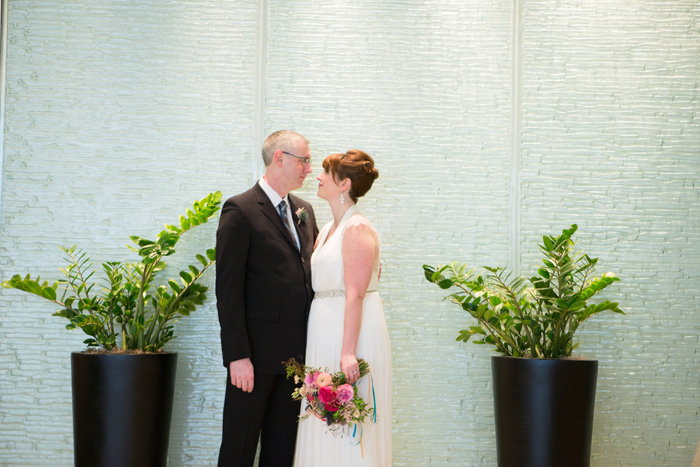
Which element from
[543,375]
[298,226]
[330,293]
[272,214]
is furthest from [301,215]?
[543,375]

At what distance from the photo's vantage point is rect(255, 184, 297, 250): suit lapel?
298 cm

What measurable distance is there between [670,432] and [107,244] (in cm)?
321

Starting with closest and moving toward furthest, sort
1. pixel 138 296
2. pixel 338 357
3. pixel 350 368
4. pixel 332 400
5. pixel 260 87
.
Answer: pixel 332 400 → pixel 350 368 → pixel 338 357 → pixel 138 296 → pixel 260 87

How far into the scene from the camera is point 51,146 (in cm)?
361

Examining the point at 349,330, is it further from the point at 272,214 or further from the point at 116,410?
the point at 116,410

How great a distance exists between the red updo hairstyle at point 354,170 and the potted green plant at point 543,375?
23.0 inches

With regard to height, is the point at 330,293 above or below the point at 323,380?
above

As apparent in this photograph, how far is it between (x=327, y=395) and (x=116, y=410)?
1.03 metres

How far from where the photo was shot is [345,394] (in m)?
2.54

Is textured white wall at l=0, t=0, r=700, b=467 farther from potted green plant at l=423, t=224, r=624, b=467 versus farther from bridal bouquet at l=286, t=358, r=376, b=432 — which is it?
bridal bouquet at l=286, t=358, r=376, b=432

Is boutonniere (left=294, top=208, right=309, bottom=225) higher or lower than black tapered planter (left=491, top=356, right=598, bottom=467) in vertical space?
higher

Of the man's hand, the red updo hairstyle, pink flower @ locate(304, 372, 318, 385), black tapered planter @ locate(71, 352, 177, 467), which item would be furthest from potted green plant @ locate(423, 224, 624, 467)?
black tapered planter @ locate(71, 352, 177, 467)

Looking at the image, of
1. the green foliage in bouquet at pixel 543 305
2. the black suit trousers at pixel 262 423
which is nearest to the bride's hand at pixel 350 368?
the black suit trousers at pixel 262 423

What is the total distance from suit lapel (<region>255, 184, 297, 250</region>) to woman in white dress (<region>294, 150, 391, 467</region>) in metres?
0.16
